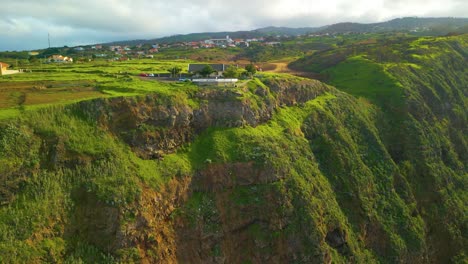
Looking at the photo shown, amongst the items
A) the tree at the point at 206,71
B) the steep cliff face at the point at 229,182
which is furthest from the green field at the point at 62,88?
the tree at the point at 206,71

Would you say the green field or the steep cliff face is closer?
the steep cliff face

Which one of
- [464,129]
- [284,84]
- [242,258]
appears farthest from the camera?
[464,129]

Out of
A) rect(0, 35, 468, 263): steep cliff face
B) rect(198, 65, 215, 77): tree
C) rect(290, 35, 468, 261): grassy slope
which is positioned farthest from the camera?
rect(290, 35, 468, 261): grassy slope

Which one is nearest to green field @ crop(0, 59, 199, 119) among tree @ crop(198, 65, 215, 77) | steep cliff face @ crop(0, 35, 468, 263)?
steep cliff face @ crop(0, 35, 468, 263)

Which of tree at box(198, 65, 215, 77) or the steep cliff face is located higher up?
tree at box(198, 65, 215, 77)

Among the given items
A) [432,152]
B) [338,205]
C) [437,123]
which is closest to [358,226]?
[338,205]

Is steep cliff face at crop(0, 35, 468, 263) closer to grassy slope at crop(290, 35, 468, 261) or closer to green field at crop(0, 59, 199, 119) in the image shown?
grassy slope at crop(290, 35, 468, 261)

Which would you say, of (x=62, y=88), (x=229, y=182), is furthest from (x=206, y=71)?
(x=229, y=182)

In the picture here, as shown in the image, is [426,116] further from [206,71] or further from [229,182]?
[229,182]

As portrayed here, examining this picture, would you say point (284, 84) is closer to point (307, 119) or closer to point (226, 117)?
point (307, 119)
